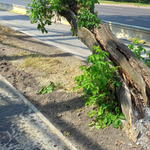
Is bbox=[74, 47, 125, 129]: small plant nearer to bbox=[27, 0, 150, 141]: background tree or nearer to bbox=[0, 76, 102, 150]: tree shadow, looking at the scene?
bbox=[27, 0, 150, 141]: background tree

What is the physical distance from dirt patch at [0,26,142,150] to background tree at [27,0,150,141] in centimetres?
50

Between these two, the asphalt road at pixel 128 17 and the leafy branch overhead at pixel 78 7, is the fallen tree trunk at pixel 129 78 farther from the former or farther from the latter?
the asphalt road at pixel 128 17

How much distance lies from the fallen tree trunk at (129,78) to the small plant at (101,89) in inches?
6.9

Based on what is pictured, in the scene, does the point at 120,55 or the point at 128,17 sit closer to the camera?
the point at 120,55

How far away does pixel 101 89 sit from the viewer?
4.45 meters

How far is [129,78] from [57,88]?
77.8 inches

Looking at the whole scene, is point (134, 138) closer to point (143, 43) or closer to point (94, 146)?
point (94, 146)

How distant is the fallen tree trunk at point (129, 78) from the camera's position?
396cm

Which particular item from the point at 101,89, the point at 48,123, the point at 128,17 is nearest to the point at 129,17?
the point at 128,17

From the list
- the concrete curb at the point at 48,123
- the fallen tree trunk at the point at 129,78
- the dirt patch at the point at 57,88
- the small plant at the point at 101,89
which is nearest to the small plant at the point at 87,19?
the fallen tree trunk at the point at 129,78

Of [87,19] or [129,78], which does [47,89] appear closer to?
[87,19]

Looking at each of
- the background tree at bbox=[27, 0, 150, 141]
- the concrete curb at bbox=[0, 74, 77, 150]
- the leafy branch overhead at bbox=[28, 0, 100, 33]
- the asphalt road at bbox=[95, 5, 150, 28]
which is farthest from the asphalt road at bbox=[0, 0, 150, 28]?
the concrete curb at bbox=[0, 74, 77, 150]

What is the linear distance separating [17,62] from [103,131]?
14.7 ft

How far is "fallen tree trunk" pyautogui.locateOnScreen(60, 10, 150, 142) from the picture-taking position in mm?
3963
